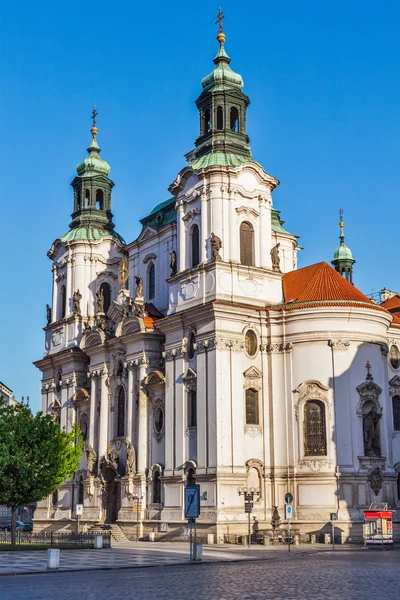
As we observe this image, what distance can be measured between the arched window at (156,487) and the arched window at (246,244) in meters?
13.9

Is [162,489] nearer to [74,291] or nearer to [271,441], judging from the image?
[271,441]

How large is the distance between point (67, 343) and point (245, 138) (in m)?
20.6

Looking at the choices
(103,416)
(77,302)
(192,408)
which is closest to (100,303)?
(77,302)

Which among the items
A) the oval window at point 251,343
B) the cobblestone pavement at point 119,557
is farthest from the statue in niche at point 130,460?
the cobblestone pavement at point 119,557

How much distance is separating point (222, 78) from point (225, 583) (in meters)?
40.1

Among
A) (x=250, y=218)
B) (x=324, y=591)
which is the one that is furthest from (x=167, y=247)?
(x=324, y=591)

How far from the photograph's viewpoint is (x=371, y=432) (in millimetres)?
47281

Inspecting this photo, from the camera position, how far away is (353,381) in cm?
4747

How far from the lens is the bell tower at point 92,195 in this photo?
65.9 meters

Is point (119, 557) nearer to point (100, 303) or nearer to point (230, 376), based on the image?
point (230, 376)

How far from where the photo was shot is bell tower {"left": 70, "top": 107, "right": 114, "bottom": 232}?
216 feet

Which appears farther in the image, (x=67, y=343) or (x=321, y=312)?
(x=67, y=343)

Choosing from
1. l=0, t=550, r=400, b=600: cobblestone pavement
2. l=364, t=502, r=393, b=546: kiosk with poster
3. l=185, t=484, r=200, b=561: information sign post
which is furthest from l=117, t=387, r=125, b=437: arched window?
l=0, t=550, r=400, b=600: cobblestone pavement

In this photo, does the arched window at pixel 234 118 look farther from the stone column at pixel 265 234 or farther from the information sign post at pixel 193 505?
the information sign post at pixel 193 505
